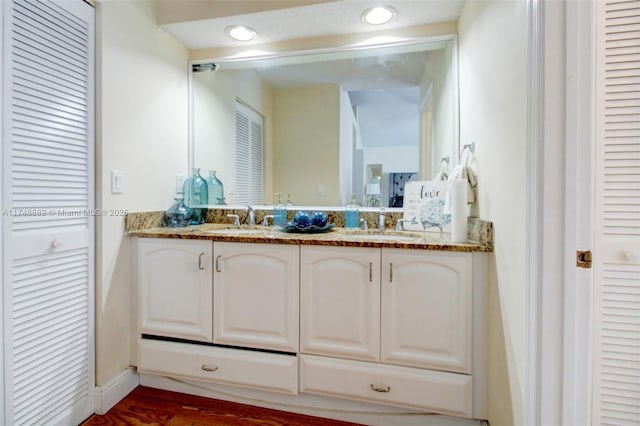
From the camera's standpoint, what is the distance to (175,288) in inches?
62.5

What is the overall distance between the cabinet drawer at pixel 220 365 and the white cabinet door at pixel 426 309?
1.58ft

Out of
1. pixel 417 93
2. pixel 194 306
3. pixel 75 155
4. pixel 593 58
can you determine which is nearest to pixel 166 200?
pixel 75 155

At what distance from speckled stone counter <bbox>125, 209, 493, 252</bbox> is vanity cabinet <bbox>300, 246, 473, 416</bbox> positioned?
41 mm

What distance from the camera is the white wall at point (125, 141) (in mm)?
1472

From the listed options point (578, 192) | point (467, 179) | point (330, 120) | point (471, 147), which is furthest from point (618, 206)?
point (330, 120)

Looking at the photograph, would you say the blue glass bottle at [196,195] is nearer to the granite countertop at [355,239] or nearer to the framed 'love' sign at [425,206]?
the granite countertop at [355,239]

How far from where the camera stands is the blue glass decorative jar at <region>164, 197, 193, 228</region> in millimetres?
1898

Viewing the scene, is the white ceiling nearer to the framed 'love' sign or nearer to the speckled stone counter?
the framed 'love' sign

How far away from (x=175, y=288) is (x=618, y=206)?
180cm

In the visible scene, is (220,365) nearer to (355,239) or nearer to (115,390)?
(115,390)

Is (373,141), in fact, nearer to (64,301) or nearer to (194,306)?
(194,306)

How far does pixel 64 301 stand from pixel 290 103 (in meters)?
1.65

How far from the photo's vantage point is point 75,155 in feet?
4.46

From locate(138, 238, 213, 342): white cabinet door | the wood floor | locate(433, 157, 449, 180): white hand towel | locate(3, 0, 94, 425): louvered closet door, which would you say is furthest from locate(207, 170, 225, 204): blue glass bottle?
locate(433, 157, 449, 180): white hand towel
